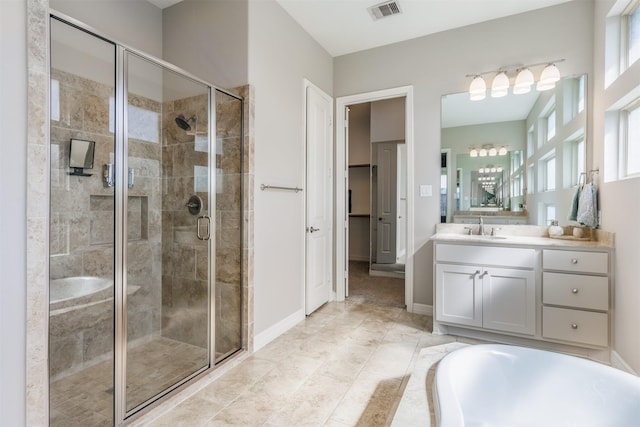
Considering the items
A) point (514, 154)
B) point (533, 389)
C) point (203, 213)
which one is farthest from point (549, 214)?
point (203, 213)

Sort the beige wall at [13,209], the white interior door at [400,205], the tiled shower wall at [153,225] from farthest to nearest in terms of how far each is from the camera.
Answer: the white interior door at [400,205] → the tiled shower wall at [153,225] → the beige wall at [13,209]

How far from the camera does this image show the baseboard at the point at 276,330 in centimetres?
246

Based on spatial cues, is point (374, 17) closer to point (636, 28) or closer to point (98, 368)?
point (636, 28)

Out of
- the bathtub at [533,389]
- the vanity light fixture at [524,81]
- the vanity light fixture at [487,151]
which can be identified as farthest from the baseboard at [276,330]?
the vanity light fixture at [524,81]

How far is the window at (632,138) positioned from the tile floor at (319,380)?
5.96 ft

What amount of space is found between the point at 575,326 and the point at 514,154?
1.55 m

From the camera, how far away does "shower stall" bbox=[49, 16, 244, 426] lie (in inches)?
66.8

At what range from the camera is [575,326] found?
2.26 meters

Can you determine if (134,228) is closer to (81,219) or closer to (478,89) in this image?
(81,219)

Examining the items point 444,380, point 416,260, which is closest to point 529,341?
point 416,260

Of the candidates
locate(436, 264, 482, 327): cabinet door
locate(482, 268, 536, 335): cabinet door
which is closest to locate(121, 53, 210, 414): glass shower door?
locate(436, 264, 482, 327): cabinet door

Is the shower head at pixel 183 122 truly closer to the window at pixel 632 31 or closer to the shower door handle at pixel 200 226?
the shower door handle at pixel 200 226

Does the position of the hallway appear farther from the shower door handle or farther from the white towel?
the shower door handle

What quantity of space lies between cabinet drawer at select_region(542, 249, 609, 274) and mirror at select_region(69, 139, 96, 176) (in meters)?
3.31
